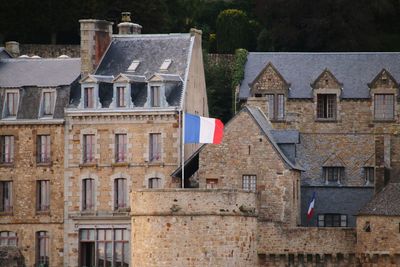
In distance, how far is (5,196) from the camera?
99.0 m

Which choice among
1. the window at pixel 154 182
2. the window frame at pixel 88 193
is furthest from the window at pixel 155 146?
the window frame at pixel 88 193

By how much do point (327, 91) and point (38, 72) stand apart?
12199 mm

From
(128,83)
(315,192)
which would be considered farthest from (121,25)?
(315,192)

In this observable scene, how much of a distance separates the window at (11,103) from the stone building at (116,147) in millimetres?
2266

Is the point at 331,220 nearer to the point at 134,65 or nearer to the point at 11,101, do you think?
the point at 134,65

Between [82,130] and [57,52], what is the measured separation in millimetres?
16438

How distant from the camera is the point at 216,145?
9175 centimetres

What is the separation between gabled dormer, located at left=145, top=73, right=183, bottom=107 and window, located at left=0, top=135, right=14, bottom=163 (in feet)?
19.1

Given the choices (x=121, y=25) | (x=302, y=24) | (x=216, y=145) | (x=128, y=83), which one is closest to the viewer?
(x=216, y=145)

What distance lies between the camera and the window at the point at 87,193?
9794 centimetres

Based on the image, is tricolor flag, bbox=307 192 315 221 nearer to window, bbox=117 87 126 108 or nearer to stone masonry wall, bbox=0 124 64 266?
window, bbox=117 87 126 108

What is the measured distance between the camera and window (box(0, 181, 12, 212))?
9881 cm

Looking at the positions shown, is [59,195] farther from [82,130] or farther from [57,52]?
[57,52]

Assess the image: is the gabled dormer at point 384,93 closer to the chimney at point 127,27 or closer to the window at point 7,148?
the chimney at point 127,27
